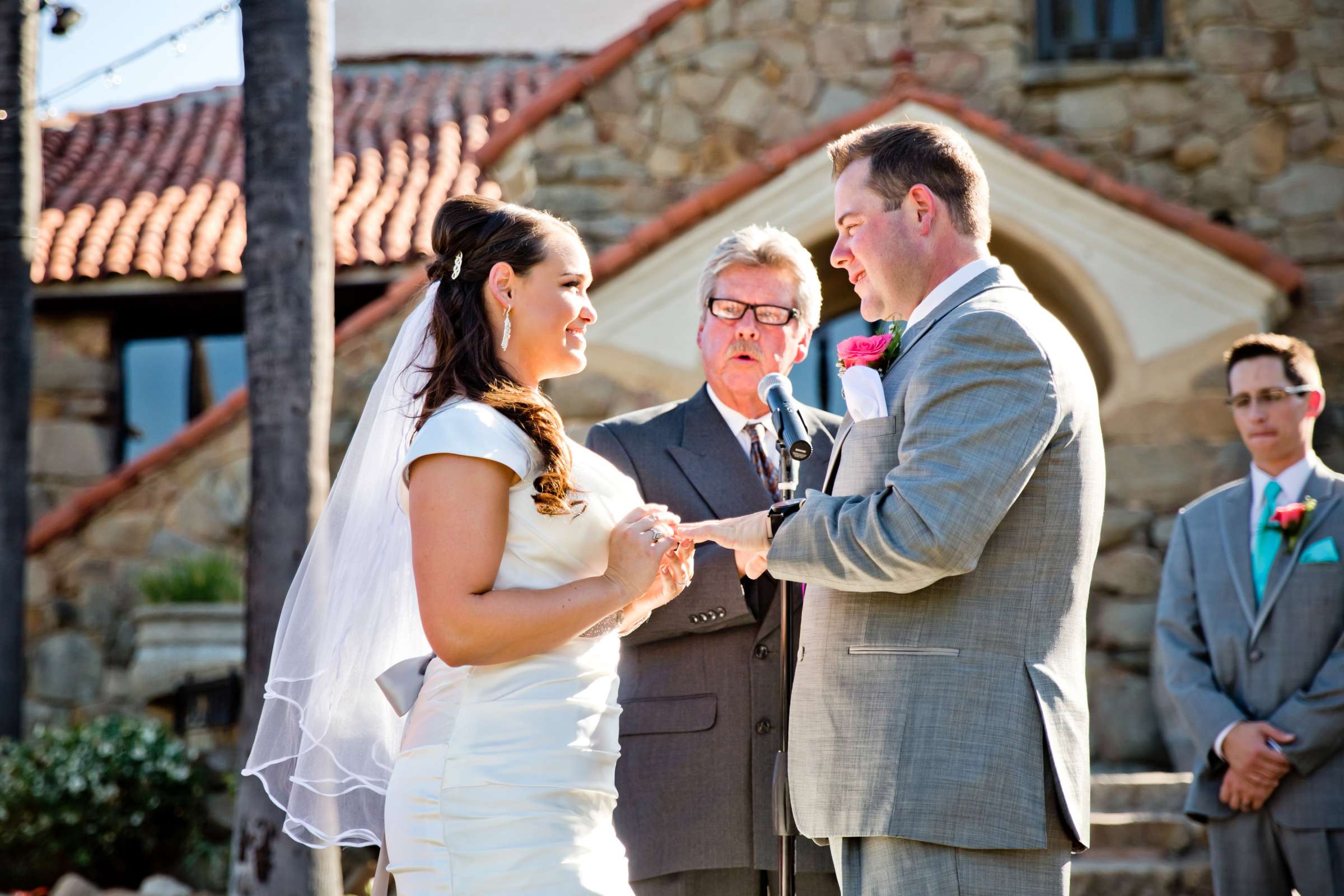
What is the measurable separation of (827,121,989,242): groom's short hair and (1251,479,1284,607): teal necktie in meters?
2.11

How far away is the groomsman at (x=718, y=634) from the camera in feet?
10.8

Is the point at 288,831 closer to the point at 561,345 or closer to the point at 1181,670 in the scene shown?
the point at 561,345

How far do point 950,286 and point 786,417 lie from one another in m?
0.43

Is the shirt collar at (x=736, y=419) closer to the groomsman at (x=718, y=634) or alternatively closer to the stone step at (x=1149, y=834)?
the groomsman at (x=718, y=634)

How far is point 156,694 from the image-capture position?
8320mm

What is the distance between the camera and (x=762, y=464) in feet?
11.9

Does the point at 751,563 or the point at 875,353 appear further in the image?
the point at 751,563

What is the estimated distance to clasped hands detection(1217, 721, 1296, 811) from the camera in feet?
13.3

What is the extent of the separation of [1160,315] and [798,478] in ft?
13.2

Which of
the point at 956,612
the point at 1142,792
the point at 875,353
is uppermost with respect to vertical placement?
the point at 875,353

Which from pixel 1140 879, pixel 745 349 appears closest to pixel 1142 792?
pixel 1140 879

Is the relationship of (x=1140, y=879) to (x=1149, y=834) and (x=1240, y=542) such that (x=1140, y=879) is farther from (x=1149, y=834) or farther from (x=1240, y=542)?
(x=1240, y=542)

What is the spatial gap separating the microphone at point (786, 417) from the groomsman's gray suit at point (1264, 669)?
2.19 meters

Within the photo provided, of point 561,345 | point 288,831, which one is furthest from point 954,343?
point 288,831
